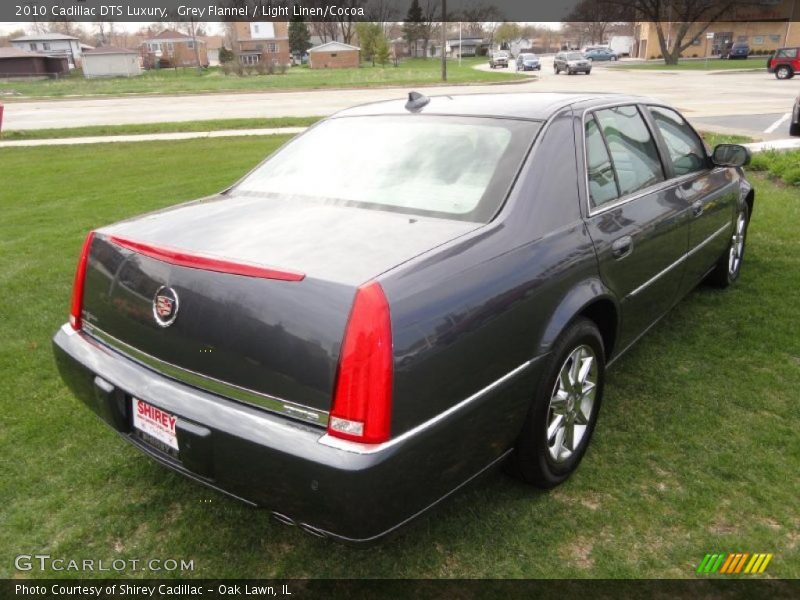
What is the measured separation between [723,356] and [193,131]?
51.0ft

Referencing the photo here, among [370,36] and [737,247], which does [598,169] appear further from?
[370,36]

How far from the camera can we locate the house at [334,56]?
71.3m

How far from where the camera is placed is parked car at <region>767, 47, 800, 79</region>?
32.6m

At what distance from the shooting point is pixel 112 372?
7.98 feet

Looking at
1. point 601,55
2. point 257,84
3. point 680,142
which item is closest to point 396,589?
point 680,142

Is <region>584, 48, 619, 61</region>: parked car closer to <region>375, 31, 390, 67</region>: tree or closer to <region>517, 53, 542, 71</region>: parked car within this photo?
<region>517, 53, 542, 71</region>: parked car

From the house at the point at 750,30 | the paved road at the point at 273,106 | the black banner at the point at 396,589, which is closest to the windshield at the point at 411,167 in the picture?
the black banner at the point at 396,589

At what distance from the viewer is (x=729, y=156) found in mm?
4270

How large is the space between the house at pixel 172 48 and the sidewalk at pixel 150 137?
80524 millimetres

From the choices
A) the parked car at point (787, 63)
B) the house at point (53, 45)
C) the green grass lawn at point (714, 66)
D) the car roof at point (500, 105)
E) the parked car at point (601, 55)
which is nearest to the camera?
the car roof at point (500, 105)

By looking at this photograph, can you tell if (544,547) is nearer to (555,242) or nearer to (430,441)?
(430,441)

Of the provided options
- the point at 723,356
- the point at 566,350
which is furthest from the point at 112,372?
the point at 723,356

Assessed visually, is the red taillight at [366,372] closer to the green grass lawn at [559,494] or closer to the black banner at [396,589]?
the green grass lawn at [559,494]

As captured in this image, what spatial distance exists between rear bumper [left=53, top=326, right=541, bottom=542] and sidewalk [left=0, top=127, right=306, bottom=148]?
1377cm
